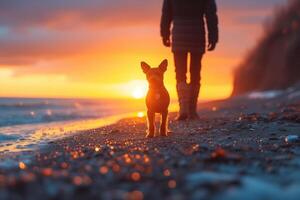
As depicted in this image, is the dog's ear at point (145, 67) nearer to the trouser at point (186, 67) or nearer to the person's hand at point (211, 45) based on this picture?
the trouser at point (186, 67)

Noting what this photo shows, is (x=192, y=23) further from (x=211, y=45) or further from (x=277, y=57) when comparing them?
(x=277, y=57)

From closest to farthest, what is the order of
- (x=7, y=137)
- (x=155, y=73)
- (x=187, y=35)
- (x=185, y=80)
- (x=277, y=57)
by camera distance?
1. (x=155, y=73)
2. (x=7, y=137)
3. (x=187, y=35)
4. (x=185, y=80)
5. (x=277, y=57)

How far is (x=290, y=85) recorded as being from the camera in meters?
27.0

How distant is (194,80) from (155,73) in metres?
3.03

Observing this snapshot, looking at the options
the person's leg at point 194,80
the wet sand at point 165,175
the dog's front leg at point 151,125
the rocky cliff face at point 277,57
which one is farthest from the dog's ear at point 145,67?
the rocky cliff face at point 277,57

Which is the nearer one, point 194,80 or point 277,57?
point 194,80

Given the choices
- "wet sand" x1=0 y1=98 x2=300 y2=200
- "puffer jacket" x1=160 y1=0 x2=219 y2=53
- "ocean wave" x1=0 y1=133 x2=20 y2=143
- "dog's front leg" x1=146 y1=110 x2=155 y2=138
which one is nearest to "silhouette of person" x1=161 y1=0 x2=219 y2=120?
"puffer jacket" x1=160 y1=0 x2=219 y2=53

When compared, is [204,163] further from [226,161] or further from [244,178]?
[244,178]

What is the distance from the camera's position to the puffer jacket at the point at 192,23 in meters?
10.9

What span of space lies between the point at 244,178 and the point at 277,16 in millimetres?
28172

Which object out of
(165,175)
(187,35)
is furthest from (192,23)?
(165,175)

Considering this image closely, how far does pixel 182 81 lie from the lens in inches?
441

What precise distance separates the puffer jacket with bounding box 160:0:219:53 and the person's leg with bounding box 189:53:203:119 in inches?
7.1

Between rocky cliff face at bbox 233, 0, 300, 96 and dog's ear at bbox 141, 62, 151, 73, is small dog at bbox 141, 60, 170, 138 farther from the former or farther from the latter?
rocky cliff face at bbox 233, 0, 300, 96
